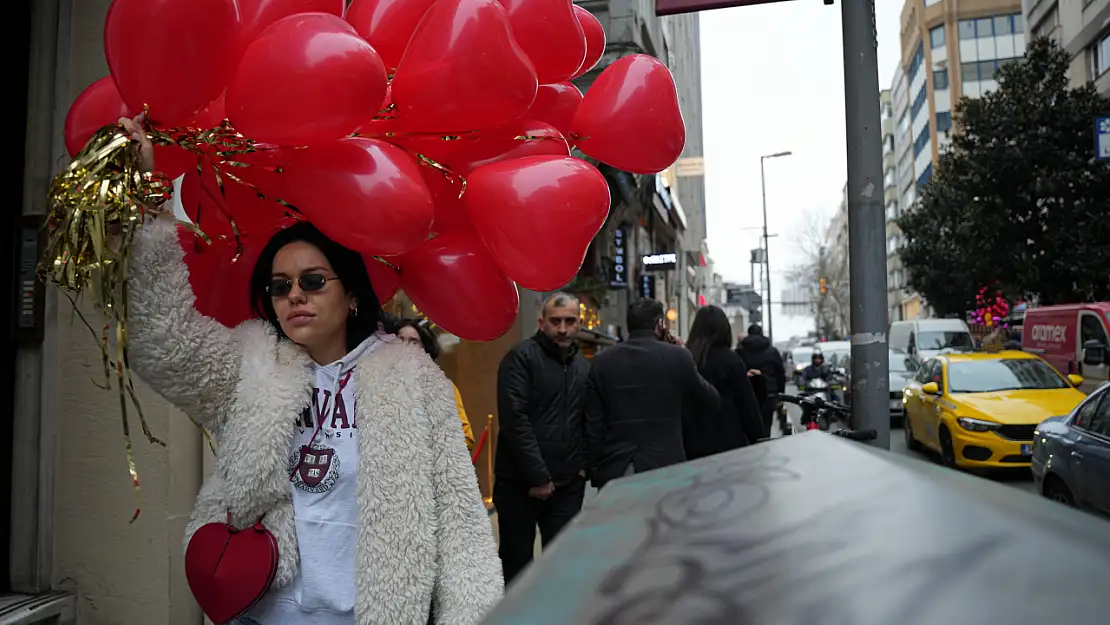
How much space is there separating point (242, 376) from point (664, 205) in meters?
25.7

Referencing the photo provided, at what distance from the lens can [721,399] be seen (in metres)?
5.21

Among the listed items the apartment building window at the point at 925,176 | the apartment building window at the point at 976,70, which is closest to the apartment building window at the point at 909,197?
the apartment building window at the point at 925,176

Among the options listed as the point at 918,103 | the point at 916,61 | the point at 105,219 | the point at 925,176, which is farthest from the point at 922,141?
the point at 105,219

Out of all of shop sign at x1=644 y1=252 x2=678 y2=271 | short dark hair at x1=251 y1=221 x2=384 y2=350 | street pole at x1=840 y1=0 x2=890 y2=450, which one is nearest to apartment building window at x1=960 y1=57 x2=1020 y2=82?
shop sign at x1=644 y1=252 x2=678 y2=271

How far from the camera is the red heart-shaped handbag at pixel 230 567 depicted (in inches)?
72.4

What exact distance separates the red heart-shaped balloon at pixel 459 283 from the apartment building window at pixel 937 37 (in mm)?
60353

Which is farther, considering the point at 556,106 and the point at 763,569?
the point at 556,106

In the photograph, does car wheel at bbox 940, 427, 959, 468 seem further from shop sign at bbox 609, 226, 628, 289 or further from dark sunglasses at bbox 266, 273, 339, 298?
dark sunglasses at bbox 266, 273, 339, 298

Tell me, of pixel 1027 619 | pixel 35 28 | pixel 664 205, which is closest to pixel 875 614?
pixel 1027 619

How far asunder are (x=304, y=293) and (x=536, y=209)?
2.18 feet

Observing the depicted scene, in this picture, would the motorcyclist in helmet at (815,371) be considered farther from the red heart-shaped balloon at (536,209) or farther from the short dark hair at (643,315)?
the red heart-shaped balloon at (536,209)

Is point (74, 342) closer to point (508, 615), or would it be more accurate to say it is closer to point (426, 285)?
point (426, 285)

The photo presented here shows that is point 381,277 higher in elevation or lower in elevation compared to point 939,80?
lower

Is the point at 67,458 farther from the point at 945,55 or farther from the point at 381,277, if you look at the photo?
the point at 945,55
